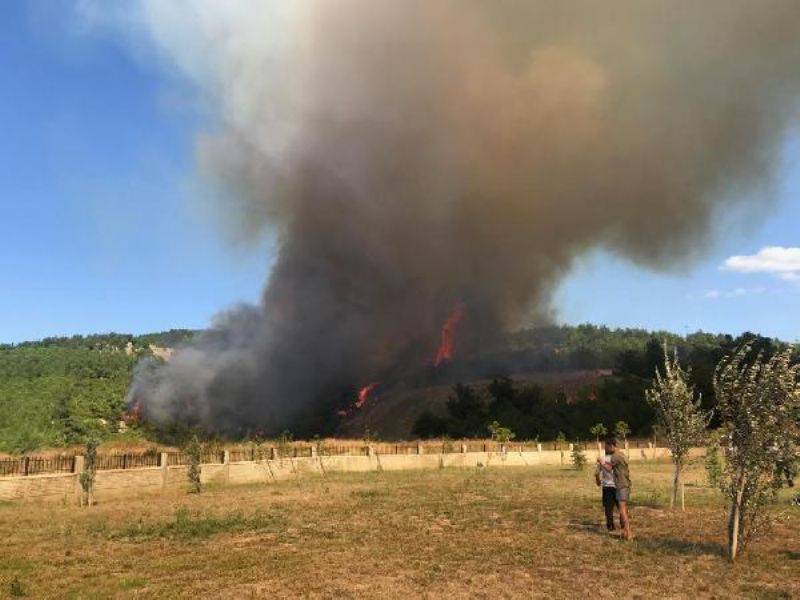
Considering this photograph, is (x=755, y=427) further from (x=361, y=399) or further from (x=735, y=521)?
(x=361, y=399)

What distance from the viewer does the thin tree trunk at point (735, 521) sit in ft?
37.0

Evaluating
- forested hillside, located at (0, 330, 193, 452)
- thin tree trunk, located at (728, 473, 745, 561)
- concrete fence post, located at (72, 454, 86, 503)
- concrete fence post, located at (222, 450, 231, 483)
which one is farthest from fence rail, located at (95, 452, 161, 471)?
thin tree trunk, located at (728, 473, 745, 561)

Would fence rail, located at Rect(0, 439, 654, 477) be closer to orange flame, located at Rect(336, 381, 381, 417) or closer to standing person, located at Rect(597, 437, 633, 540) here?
standing person, located at Rect(597, 437, 633, 540)

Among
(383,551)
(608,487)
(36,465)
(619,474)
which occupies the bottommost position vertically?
(383,551)

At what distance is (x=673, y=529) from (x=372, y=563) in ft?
25.4

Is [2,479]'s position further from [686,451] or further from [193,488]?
[686,451]

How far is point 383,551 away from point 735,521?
6650 mm

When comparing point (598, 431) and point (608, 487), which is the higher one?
point (598, 431)

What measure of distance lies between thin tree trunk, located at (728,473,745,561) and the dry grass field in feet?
1.00

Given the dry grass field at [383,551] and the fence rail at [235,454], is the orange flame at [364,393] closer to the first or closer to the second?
the fence rail at [235,454]

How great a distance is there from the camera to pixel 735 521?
449 inches

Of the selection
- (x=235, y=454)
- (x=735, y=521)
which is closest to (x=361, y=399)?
(x=235, y=454)

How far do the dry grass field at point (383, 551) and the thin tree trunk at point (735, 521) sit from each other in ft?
1.00

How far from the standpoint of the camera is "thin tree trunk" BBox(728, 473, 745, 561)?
37.0 feet
